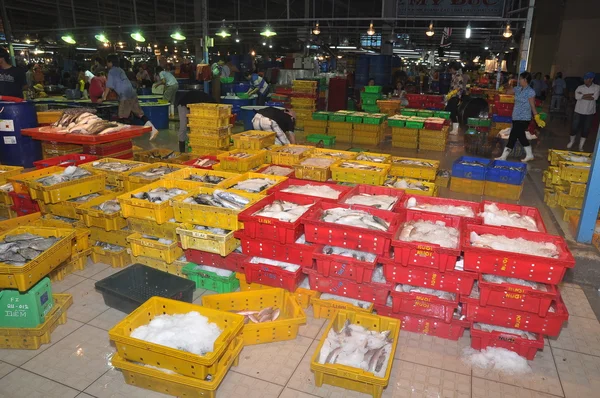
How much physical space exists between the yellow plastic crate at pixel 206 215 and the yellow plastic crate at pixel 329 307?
1.04 meters

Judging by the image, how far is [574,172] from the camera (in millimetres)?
6215

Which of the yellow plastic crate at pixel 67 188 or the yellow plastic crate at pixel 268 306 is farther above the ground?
the yellow plastic crate at pixel 67 188

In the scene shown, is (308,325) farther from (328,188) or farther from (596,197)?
(596,197)

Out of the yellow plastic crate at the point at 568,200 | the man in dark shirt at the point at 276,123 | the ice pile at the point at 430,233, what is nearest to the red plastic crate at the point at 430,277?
the ice pile at the point at 430,233

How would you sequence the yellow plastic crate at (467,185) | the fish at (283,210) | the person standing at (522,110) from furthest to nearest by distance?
the person standing at (522,110) < the yellow plastic crate at (467,185) < the fish at (283,210)

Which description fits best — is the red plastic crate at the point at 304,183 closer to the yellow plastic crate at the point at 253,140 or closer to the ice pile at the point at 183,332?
the ice pile at the point at 183,332

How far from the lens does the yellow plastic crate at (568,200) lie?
20.2ft

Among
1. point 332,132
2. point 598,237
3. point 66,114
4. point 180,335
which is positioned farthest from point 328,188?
point 332,132

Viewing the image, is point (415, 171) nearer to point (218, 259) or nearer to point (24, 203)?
point (218, 259)

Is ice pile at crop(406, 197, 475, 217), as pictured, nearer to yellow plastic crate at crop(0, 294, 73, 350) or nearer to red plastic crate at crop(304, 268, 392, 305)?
red plastic crate at crop(304, 268, 392, 305)

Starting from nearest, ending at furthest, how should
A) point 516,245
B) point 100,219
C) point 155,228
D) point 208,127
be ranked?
point 516,245, point 155,228, point 100,219, point 208,127

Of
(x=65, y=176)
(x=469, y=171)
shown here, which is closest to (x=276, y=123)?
(x=469, y=171)

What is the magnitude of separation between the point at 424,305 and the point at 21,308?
3348 millimetres

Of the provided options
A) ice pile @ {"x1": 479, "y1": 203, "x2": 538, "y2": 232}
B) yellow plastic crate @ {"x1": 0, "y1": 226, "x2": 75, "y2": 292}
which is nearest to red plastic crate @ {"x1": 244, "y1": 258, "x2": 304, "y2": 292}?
yellow plastic crate @ {"x1": 0, "y1": 226, "x2": 75, "y2": 292}
